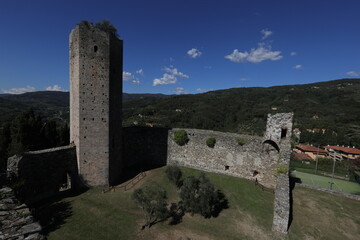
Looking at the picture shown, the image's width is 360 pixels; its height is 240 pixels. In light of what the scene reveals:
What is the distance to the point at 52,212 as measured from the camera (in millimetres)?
10766

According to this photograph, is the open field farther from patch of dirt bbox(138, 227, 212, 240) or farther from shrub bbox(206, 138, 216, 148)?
shrub bbox(206, 138, 216, 148)

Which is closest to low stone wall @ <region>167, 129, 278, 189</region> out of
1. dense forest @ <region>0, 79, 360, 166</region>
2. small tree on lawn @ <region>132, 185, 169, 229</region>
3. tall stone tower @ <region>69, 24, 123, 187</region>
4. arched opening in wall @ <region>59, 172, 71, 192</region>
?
tall stone tower @ <region>69, 24, 123, 187</region>

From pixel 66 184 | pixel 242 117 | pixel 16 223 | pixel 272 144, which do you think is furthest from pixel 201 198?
pixel 242 117

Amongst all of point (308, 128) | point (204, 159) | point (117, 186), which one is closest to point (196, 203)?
point (204, 159)

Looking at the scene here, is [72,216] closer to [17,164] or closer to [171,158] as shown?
[17,164]

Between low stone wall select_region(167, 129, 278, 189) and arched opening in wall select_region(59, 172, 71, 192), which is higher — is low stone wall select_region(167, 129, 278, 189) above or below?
above

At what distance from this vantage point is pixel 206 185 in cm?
1127

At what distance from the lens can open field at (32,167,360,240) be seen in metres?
9.38

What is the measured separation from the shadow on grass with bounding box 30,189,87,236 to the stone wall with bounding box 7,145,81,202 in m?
0.77

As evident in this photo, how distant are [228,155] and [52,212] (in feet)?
44.8

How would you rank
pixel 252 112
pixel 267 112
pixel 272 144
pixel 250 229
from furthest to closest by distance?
pixel 252 112, pixel 267 112, pixel 272 144, pixel 250 229

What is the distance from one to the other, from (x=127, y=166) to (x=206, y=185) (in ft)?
33.2

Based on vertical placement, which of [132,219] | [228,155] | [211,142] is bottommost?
[132,219]

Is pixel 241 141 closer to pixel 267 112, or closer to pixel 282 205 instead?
pixel 282 205
